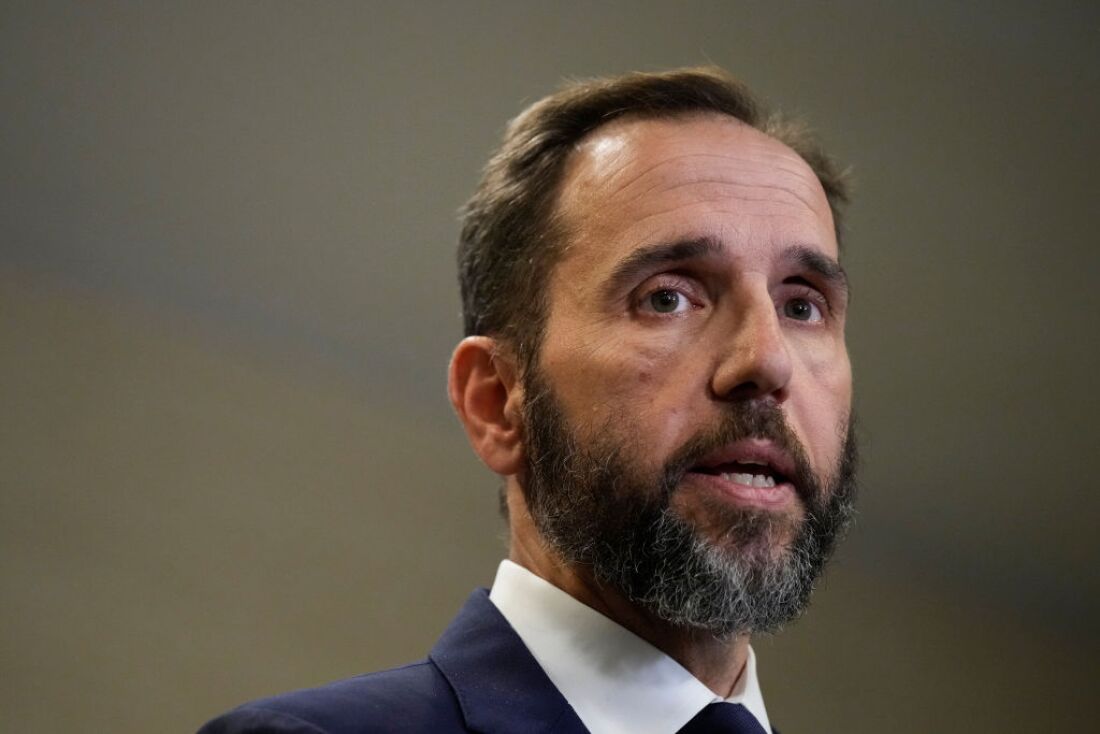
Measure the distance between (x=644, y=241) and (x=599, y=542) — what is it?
0.38 metres

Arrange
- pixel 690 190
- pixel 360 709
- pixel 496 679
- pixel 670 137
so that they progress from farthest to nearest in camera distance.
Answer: pixel 670 137
pixel 690 190
pixel 496 679
pixel 360 709

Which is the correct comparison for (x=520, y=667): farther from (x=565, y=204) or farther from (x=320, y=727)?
(x=565, y=204)

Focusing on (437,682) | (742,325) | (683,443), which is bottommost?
(437,682)

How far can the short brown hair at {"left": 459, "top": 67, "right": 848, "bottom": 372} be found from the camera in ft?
6.88

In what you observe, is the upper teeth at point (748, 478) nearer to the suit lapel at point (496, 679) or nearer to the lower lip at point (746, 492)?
the lower lip at point (746, 492)

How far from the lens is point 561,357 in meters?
1.95

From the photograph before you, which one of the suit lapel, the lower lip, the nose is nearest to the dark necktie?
the suit lapel

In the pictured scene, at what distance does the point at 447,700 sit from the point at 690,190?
707mm

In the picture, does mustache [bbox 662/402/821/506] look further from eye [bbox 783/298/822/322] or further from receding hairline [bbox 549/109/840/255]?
receding hairline [bbox 549/109/840/255]

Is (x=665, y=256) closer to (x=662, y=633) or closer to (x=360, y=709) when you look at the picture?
(x=662, y=633)

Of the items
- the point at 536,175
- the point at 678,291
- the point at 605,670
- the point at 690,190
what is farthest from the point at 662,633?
the point at 536,175

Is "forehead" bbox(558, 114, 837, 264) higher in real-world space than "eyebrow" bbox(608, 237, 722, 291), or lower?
higher

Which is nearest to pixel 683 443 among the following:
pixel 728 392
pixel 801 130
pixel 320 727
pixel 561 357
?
pixel 728 392

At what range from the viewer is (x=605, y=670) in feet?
6.19
